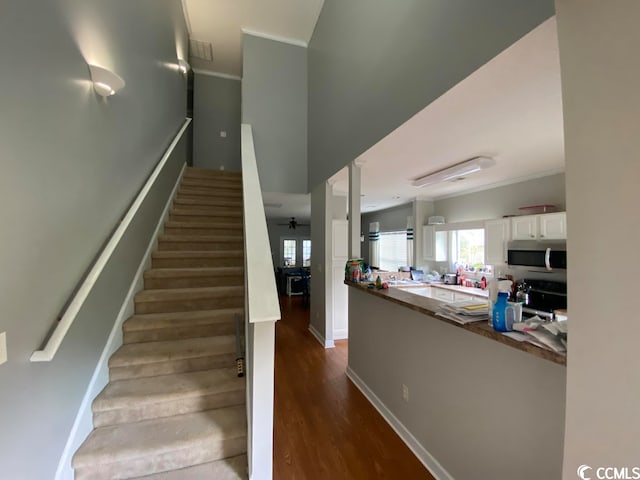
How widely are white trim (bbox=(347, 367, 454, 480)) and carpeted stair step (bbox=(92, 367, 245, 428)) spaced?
1.25 meters

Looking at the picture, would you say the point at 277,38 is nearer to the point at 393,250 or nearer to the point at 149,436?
the point at 393,250

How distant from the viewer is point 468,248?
4.54 metres

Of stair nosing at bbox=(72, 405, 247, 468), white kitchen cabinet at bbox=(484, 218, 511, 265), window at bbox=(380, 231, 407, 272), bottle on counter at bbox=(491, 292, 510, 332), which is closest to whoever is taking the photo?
bottle on counter at bbox=(491, 292, 510, 332)

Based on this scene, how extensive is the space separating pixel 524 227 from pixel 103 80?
14.0 ft

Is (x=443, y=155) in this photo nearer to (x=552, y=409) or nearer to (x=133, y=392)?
(x=552, y=409)

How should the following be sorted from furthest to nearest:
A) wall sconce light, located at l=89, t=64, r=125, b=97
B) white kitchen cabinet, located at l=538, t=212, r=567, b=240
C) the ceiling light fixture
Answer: white kitchen cabinet, located at l=538, t=212, r=567, b=240
the ceiling light fixture
wall sconce light, located at l=89, t=64, r=125, b=97

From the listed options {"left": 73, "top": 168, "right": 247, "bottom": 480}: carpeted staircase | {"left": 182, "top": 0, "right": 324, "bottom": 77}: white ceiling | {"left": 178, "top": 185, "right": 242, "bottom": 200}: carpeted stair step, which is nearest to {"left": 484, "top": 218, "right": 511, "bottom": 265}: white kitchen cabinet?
{"left": 73, "top": 168, "right": 247, "bottom": 480}: carpeted staircase

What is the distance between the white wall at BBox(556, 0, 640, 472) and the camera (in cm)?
63

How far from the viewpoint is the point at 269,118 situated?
14.8ft

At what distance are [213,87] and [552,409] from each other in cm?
739

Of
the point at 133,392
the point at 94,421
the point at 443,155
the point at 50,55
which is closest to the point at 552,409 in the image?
the point at 443,155

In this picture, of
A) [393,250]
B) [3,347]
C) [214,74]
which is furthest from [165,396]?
[214,74]

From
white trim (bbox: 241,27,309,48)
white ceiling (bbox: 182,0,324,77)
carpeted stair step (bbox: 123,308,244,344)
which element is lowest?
carpeted stair step (bbox: 123,308,244,344)

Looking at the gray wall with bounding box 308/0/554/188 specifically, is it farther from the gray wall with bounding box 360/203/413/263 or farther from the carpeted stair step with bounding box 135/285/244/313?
the gray wall with bounding box 360/203/413/263
